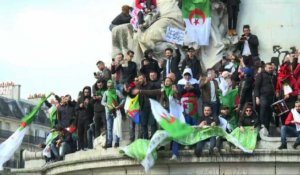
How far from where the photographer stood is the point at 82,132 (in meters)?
36.1

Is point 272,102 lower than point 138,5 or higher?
lower

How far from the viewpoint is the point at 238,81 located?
113 ft

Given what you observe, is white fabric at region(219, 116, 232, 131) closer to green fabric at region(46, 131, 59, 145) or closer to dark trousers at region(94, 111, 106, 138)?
dark trousers at region(94, 111, 106, 138)

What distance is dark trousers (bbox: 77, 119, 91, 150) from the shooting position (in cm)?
3599

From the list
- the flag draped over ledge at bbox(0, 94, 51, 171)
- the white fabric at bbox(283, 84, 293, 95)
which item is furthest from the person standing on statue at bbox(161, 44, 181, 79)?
the flag draped over ledge at bbox(0, 94, 51, 171)

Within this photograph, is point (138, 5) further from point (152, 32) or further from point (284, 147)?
point (284, 147)

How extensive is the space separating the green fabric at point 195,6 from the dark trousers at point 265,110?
5.10 m

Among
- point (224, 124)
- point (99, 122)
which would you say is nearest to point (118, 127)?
point (99, 122)

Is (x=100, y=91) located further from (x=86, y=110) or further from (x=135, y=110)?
(x=135, y=110)

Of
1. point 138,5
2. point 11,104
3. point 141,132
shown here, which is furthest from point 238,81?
point 11,104

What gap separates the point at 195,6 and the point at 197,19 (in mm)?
376

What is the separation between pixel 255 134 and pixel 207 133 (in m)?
1.18

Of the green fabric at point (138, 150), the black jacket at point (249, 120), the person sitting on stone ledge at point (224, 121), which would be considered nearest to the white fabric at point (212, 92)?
the person sitting on stone ledge at point (224, 121)

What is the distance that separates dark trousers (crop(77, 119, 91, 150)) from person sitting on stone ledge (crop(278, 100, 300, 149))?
6144mm
